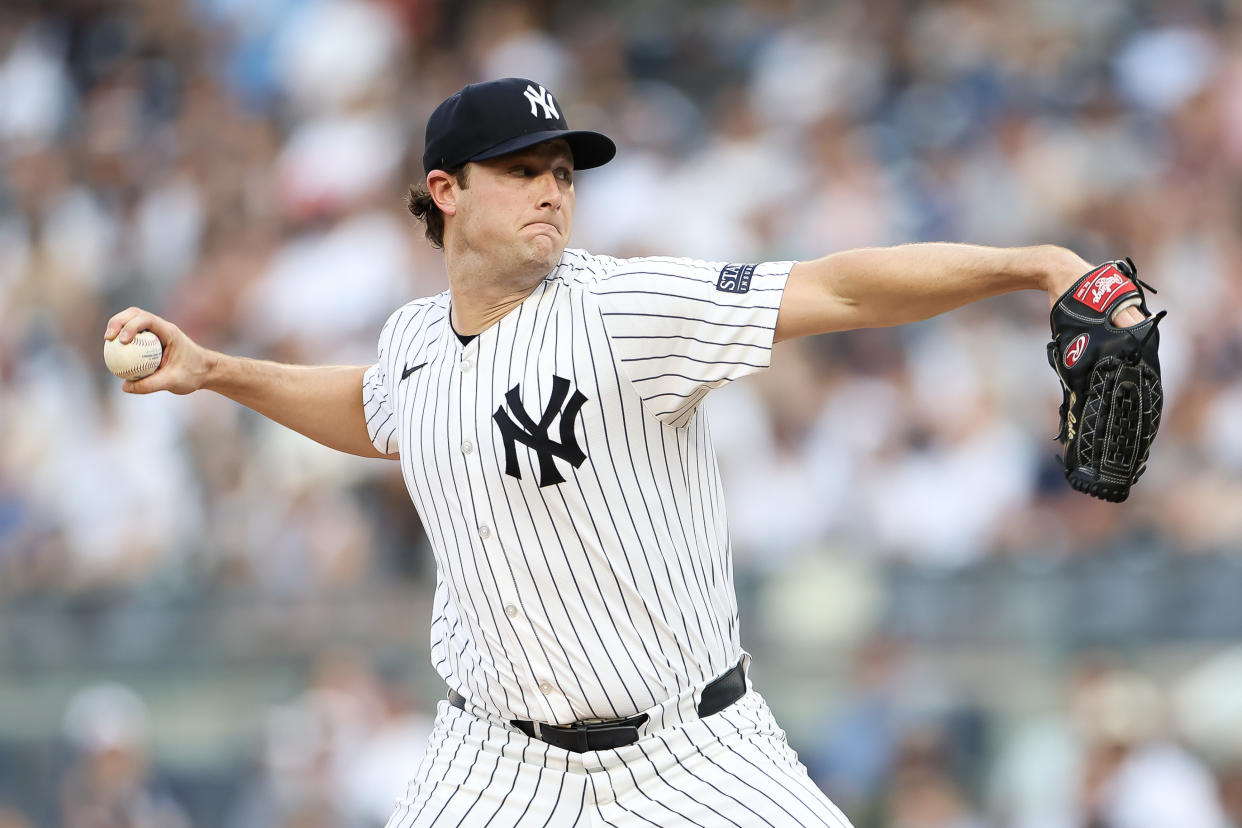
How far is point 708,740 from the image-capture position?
3414 millimetres

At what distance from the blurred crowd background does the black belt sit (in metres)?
2.85

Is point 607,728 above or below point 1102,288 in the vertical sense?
below

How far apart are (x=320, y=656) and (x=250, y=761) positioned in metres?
0.52

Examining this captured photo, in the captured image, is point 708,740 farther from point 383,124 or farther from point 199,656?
point 383,124

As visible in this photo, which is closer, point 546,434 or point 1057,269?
point 1057,269

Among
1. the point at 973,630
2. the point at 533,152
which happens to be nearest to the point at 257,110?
the point at 973,630

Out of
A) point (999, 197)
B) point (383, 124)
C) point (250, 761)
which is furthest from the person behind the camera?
point (383, 124)

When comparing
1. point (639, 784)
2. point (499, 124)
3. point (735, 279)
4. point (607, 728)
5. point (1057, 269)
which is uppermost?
point (499, 124)

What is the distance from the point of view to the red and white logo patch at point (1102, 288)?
2.85 meters

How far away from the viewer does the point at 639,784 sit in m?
3.39

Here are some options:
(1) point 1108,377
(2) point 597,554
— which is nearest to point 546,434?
(2) point 597,554

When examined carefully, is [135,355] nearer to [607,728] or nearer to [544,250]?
[544,250]

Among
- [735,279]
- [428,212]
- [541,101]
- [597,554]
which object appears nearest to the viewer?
[735,279]

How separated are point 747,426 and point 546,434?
168 inches
